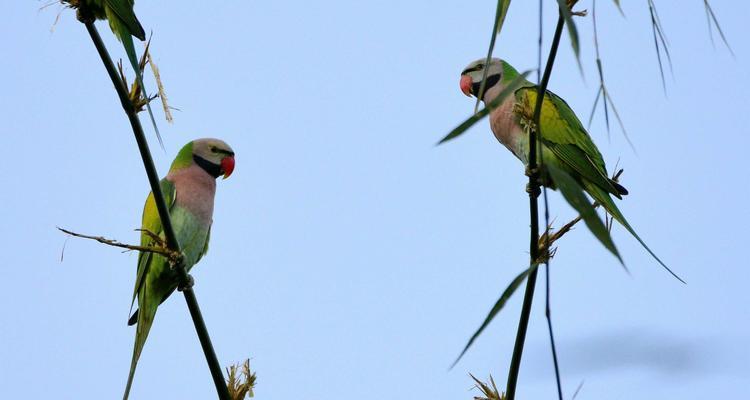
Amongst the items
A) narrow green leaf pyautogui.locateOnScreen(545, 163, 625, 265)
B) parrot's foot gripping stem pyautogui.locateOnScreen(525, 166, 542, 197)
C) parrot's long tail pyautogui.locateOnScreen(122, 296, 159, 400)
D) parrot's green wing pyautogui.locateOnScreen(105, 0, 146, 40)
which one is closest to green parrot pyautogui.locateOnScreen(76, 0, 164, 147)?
parrot's green wing pyautogui.locateOnScreen(105, 0, 146, 40)

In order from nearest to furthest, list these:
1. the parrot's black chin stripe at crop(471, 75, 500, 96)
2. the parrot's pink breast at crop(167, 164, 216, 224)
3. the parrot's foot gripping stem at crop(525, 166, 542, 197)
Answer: the parrot's foot gripping stem at crop(525, 166, 542, 197)
the parrot's pink breast at crop(167, 164, 216, 224)
the parrot's black chin stripe at crop(471, 75, 500, 96)

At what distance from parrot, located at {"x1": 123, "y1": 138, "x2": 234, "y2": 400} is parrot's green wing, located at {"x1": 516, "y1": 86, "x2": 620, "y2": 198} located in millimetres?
1731

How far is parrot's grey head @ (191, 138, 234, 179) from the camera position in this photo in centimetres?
487

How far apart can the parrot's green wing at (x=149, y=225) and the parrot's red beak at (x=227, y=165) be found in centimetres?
39

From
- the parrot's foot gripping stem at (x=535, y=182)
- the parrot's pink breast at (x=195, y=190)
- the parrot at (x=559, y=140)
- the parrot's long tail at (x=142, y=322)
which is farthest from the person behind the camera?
the parrot's pink breast at (x=195, y=190)

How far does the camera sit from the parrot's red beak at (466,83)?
5.27m

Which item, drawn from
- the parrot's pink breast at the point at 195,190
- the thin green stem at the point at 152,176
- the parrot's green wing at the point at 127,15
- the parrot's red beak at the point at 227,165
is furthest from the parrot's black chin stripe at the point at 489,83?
the thin green stem at the point at 152,176

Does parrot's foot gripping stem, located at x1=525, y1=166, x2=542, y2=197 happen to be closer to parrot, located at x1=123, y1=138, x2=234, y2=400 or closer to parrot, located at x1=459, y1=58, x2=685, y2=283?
parrot, located at x1=459, y1=58, x2=685, y2=283

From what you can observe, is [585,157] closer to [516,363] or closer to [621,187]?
[621,187]

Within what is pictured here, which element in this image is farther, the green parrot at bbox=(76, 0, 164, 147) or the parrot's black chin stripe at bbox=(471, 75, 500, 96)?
the parrot's black chin stripe at bbox=(471, 75, 500, 96)

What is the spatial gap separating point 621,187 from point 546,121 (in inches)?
25.6

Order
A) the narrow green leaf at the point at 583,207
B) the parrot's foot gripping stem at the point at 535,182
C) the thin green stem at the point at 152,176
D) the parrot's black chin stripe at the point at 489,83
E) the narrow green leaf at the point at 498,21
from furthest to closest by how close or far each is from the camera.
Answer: the parrot's black chin stripe at the point at 489,83
the parrot's foot gripping stem at the point at 535,182
the thin green stem at the point at 152,176
the narrow green leaf at the point at 498,21
the narrow green leaf at the point at 583,207

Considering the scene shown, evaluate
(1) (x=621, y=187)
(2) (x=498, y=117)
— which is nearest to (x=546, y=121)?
(2) (x=498, y=117)

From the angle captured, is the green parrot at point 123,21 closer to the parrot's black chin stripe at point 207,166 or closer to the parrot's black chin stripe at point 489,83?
the parrot's black chin stripe at point 207,166
